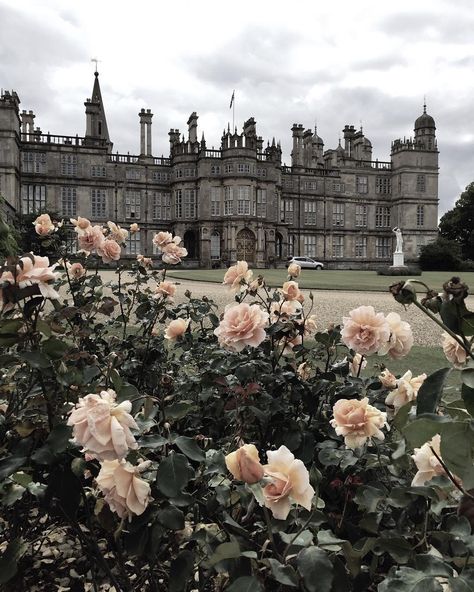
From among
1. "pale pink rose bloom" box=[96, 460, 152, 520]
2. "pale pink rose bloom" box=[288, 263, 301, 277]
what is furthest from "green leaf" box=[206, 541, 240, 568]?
"pale pink rose bloom" box=[288, 263, 301, 277]

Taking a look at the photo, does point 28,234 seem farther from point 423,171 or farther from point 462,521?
point 423,171

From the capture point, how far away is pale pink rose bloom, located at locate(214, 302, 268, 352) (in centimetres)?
211

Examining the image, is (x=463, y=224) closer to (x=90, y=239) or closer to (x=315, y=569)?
(x=90, y=239)

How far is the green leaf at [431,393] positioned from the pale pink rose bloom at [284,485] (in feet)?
1.08

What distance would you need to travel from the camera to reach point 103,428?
133cm

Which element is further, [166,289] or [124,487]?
[166,289]

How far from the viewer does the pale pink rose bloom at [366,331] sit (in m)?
2.12

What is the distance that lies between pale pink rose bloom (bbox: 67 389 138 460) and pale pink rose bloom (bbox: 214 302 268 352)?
799 mm

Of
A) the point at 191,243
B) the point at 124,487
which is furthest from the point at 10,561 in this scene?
the point at 191,243

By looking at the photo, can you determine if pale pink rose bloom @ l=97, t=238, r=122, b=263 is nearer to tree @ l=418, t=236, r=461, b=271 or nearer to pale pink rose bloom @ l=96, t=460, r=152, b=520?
pale pink rose bloom @ l=96, t=460, r=152, b=520

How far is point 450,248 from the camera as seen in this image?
155 feet

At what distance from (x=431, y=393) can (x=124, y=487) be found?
2.72 ft

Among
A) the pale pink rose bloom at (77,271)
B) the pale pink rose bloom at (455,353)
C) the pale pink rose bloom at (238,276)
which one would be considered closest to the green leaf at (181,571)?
the pale pink rose bloom at (455,353)

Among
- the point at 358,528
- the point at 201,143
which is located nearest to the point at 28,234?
the point at 201,143
